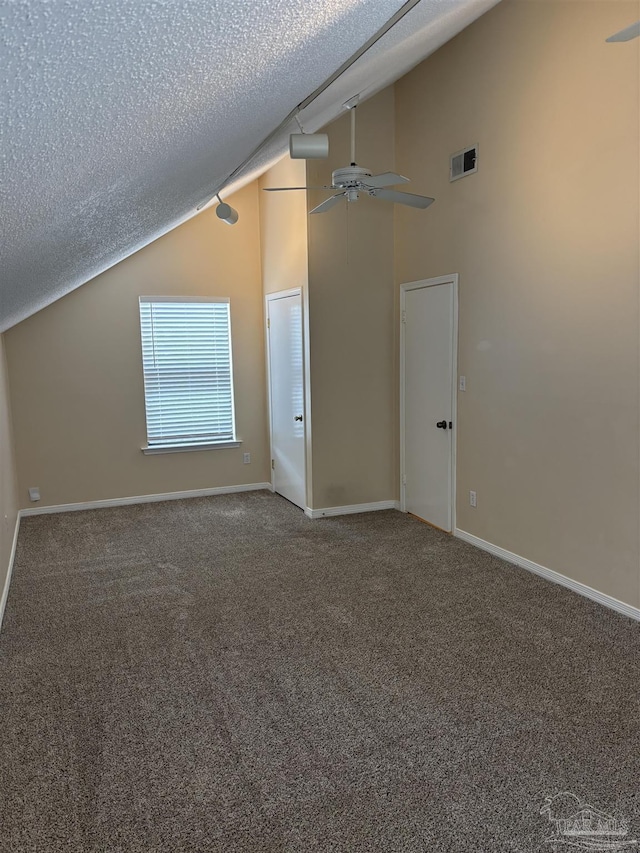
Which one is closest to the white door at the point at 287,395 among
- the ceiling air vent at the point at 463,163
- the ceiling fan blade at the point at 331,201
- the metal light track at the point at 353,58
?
the ceiling fan blade at the point at 331,201

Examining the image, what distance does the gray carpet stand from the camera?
199 cm

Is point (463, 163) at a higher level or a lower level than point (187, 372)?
higher

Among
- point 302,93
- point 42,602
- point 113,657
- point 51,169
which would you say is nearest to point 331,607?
point 113,657

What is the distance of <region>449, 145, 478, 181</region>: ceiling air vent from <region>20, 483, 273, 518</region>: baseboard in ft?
12.2

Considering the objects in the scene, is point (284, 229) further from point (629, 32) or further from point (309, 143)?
point (629, 32)

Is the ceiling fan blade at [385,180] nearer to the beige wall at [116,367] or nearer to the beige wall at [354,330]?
the beige wall at [354,330]

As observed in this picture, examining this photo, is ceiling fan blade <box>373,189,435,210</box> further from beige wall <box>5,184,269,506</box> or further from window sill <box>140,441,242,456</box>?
window sill <box>140,441,242,456</box>

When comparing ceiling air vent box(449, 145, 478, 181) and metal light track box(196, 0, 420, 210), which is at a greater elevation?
ceiling air vent box(449, 145, 478, 181)

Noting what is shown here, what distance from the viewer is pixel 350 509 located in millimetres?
5574

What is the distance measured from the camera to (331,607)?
11.8ft

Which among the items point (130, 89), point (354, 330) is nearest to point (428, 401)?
point (354, 330)

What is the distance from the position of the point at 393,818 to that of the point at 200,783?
718 millimetres

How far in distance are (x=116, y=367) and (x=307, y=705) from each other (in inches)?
167

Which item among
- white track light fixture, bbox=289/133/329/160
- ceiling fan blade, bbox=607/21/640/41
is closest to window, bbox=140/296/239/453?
white track light fixture, bbox=289/133/329/160
